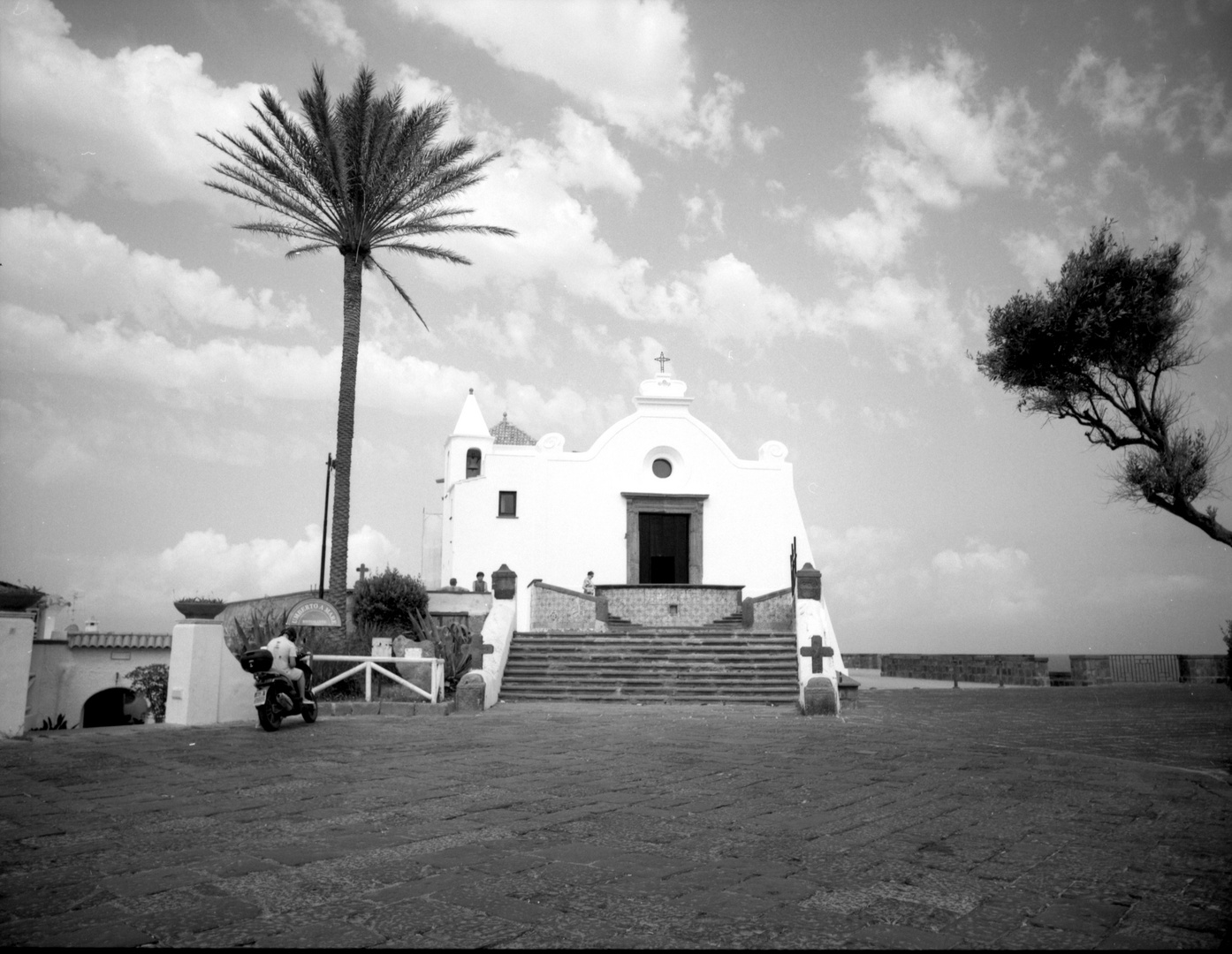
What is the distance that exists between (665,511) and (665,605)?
458cm

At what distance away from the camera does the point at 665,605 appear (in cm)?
2403

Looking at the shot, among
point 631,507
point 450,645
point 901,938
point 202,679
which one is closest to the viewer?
point 901,938

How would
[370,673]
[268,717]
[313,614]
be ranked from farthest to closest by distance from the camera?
1. [313,614]
2. [370,673]
3. [268,717]

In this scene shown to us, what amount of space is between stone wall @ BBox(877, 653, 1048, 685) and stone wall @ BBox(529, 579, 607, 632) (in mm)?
12634

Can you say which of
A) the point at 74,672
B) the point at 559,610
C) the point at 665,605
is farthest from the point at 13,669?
the point at 74,672

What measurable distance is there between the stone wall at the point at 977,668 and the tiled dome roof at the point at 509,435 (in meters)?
16.1

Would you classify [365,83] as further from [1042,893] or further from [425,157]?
[1042,893]

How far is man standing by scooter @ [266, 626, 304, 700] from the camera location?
11125mm

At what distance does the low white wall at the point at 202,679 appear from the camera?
1095 cm

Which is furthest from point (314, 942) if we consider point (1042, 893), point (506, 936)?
point (1042, 893)

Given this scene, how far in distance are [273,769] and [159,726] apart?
4356mm

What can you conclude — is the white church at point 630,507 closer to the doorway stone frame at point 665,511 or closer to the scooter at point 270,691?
the doorway stone frame at point 665,511

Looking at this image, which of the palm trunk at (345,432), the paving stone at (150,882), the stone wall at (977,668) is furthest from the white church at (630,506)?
the paving stone at (150,882)

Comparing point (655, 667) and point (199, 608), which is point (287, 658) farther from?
point (655, 667)
